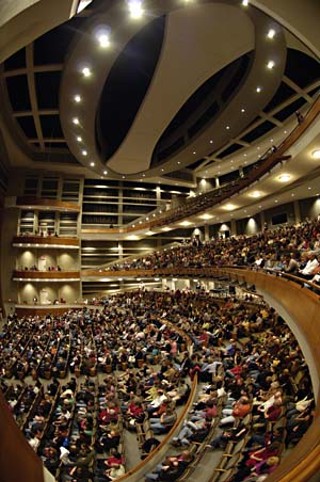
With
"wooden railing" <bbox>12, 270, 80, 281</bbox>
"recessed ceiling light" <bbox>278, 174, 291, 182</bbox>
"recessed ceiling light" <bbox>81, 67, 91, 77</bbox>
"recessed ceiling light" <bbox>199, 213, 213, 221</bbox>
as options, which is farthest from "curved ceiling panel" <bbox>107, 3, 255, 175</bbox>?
"wooden railing" <bbox>12, 270, 80, 281</bbox>

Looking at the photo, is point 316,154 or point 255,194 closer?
point 316,154

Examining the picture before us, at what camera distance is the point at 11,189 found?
2622 centimetres

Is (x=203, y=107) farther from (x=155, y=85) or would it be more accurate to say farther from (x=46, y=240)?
(x=46, y=240)

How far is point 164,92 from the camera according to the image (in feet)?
51.7

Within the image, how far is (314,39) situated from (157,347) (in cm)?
951

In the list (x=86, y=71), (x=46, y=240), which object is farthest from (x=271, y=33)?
(x=46, y=240)

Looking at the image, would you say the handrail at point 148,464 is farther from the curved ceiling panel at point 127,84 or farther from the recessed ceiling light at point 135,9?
the curved ceiling panel at point 127,84

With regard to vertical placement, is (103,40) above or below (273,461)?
above

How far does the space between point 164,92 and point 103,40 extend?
444cm

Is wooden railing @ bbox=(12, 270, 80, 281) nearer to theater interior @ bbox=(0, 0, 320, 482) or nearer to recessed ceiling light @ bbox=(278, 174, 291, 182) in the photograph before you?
theater interior @ bbox=(0, 0, 320, 482)

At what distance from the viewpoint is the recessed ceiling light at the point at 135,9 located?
33.6 ft

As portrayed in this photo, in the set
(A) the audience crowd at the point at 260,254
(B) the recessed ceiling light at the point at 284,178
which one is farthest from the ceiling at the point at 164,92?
(A) the audience crowd at the point at 260,254

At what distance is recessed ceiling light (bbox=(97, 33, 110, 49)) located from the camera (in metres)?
11.8

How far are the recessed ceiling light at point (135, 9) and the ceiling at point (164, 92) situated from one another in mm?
299
